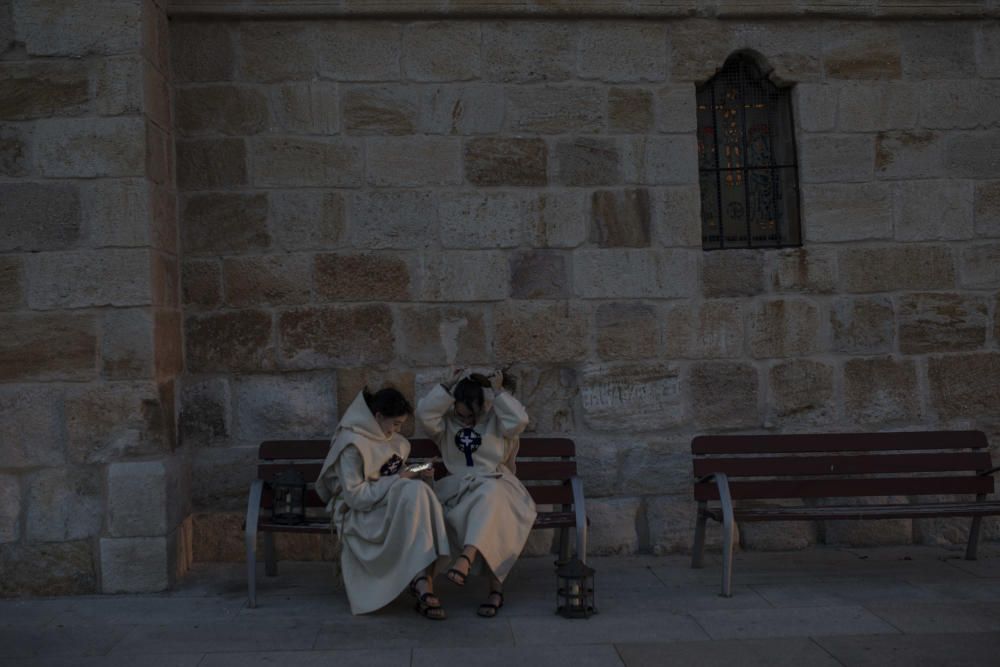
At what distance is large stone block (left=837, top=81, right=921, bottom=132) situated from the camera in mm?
6152

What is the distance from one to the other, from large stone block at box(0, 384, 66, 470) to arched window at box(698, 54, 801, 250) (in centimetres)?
393

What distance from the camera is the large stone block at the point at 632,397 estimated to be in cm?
600

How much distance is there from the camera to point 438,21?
19.7 feet

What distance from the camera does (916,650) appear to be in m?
4.13

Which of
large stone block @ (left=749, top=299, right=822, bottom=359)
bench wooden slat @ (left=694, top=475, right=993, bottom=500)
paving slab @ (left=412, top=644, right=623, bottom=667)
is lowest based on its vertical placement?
paving slab @ (left=412, top=644, right=623, bottom=667)

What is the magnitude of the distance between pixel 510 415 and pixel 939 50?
3.57m

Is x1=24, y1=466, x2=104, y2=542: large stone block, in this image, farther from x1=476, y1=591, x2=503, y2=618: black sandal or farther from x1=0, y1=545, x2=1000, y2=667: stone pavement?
x1=476, y1=591, x2=503, y2=618: black sandal

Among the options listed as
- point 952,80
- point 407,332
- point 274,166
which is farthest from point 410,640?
point 952,80

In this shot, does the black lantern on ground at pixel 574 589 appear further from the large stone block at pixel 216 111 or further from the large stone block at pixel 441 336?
the large stone block at pixel 216 111

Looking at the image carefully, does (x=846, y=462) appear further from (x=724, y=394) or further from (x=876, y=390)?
(x=724, y=394)

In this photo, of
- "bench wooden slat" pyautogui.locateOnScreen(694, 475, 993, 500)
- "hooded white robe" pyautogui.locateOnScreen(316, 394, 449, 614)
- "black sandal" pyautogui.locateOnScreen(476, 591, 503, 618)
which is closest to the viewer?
"black sandal" pyautogui.locateOnScreen(476, 591, 503, 618)

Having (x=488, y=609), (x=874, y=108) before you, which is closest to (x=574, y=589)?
(x=488, y=609)

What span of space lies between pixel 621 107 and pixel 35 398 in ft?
12.1

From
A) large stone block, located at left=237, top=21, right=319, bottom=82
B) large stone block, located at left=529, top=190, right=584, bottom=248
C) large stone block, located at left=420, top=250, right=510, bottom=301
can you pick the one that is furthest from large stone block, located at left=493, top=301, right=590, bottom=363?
large stone block, located at left=237, top=21, right=319, bottom=82
